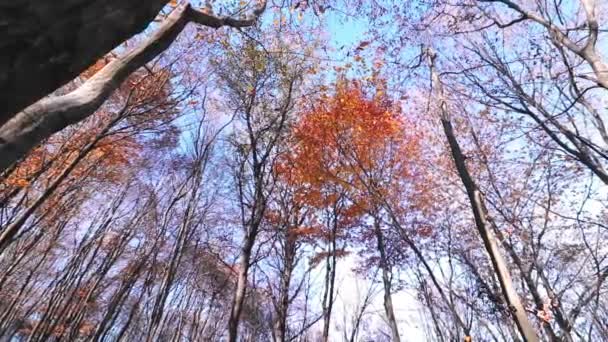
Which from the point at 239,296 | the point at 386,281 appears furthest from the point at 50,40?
the point at 386,281

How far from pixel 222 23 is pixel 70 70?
153 cm

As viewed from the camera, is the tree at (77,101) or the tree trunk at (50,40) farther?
the tree at (77,101)

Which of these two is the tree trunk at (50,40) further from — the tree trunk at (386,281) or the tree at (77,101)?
the tree trunk at (386,281)

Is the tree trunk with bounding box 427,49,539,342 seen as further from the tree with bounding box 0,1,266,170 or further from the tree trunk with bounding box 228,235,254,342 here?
the tree trunk with bounding box 228,235,254,342

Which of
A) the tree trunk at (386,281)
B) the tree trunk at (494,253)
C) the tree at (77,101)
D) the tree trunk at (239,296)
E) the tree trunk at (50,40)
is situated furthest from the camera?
the tree trunk at (386,281)

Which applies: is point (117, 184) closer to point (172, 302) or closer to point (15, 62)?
point (172, 302)

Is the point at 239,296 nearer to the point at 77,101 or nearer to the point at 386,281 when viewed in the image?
the point at 77,101

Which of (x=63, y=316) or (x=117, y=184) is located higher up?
(x=117, y=184)

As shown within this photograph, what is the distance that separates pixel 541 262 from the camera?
24.4ft

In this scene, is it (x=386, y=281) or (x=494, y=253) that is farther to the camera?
(x=386, y=281)

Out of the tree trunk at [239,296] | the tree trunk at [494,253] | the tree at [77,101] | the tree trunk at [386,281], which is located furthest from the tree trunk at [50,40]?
the tree trunk at [386,281]

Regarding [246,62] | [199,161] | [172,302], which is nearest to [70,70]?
[246,62]

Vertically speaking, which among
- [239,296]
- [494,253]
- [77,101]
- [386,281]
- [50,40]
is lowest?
[50,40]

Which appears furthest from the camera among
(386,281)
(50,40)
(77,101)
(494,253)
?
(386,281)
